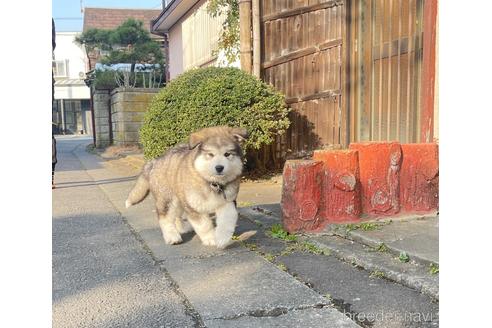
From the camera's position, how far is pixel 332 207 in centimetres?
416

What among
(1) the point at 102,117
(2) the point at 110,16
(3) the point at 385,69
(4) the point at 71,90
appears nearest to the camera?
(3) the point at 385,69

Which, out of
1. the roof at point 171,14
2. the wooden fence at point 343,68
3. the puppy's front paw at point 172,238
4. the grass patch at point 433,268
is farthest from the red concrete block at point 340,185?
the roof at point 171,14

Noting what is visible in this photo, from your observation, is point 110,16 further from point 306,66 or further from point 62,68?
point 306,66

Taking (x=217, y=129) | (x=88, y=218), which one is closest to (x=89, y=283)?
(x=217, y=129)

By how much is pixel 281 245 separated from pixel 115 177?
6074 millimetres

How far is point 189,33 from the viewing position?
1408cm

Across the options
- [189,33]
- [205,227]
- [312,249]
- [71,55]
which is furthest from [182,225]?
[71,55]

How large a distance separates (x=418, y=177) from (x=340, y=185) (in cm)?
84

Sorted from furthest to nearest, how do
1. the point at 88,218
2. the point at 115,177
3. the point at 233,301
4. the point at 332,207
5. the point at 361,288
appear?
1. the point at 115,177
2. the point at 88,218
3. the point at 332,207
4. the point at 361,288
5. the point at 233,301

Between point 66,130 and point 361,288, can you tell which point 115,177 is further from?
point 66,130

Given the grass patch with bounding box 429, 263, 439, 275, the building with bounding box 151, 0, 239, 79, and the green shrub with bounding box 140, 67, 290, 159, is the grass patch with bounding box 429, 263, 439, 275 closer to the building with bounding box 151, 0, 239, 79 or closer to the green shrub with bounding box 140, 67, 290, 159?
the green shrub with bounding box 140, 67, 290, 159

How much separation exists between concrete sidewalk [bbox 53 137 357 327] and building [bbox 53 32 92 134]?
3921 cm

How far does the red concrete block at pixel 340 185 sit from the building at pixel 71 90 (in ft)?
131

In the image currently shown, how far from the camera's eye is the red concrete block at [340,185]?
13.5 feet
